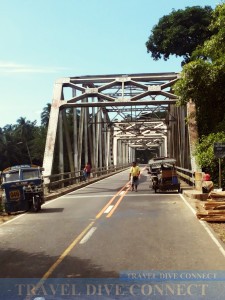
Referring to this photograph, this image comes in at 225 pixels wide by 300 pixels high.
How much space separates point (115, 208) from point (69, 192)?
10054mm

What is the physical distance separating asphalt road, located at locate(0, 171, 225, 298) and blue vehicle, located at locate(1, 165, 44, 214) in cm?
104

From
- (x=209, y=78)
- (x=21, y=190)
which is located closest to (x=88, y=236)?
(x=21, y=190)

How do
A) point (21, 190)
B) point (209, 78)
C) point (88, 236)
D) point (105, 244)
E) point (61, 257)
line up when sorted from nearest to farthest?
point (61, 257) < point (105, 244) < point (88, 236) < point (21, 190) < point (209, 78)

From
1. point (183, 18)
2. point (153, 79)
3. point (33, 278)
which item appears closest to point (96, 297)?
point (33, 278)

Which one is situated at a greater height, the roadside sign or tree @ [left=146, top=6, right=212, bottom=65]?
tree @ [left=146, top=6, right=212, bottom=65]

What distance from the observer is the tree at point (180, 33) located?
1740 inches

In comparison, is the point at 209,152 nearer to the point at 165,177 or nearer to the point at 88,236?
the point at 165,177

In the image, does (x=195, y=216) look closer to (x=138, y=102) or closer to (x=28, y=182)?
(x=28, y=182)

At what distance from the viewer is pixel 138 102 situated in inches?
1109

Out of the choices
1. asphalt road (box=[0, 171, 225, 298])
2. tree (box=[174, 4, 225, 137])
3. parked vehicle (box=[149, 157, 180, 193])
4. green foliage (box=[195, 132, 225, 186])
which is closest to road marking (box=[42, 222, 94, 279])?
asphalt road (box=[0, 171, 225, 298])

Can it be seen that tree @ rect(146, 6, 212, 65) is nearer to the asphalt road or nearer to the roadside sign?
the roadside sign

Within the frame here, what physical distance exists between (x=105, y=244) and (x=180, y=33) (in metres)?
38.5

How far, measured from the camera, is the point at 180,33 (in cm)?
4391

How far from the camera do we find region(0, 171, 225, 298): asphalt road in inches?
275
